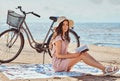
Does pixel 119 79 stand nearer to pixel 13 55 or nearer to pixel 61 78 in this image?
pixel 61 78

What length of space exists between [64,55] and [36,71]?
727mm

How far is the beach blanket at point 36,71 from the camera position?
21.3 ft

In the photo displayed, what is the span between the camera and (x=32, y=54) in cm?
1003

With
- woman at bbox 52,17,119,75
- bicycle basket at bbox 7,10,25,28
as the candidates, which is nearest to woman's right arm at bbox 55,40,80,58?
woman at bbox 52,17,119,75

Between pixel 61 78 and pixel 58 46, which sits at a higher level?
pixel 58 46

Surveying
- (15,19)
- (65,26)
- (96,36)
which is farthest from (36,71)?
(96,36)

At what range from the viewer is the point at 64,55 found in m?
6.55

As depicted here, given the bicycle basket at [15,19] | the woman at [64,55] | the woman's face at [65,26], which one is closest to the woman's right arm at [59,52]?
the woman at [64,55]

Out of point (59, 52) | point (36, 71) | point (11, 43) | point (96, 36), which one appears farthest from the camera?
point (96, 36)

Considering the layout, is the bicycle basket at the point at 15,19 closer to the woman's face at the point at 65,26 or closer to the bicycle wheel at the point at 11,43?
the bicycle wheel at the point at 11,43

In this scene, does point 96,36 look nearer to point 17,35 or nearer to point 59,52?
point 17,35

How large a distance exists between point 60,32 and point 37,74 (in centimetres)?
85

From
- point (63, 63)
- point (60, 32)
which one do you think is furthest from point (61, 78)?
point (60, 32)

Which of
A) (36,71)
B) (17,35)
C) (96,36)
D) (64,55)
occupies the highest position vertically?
(96,36)
